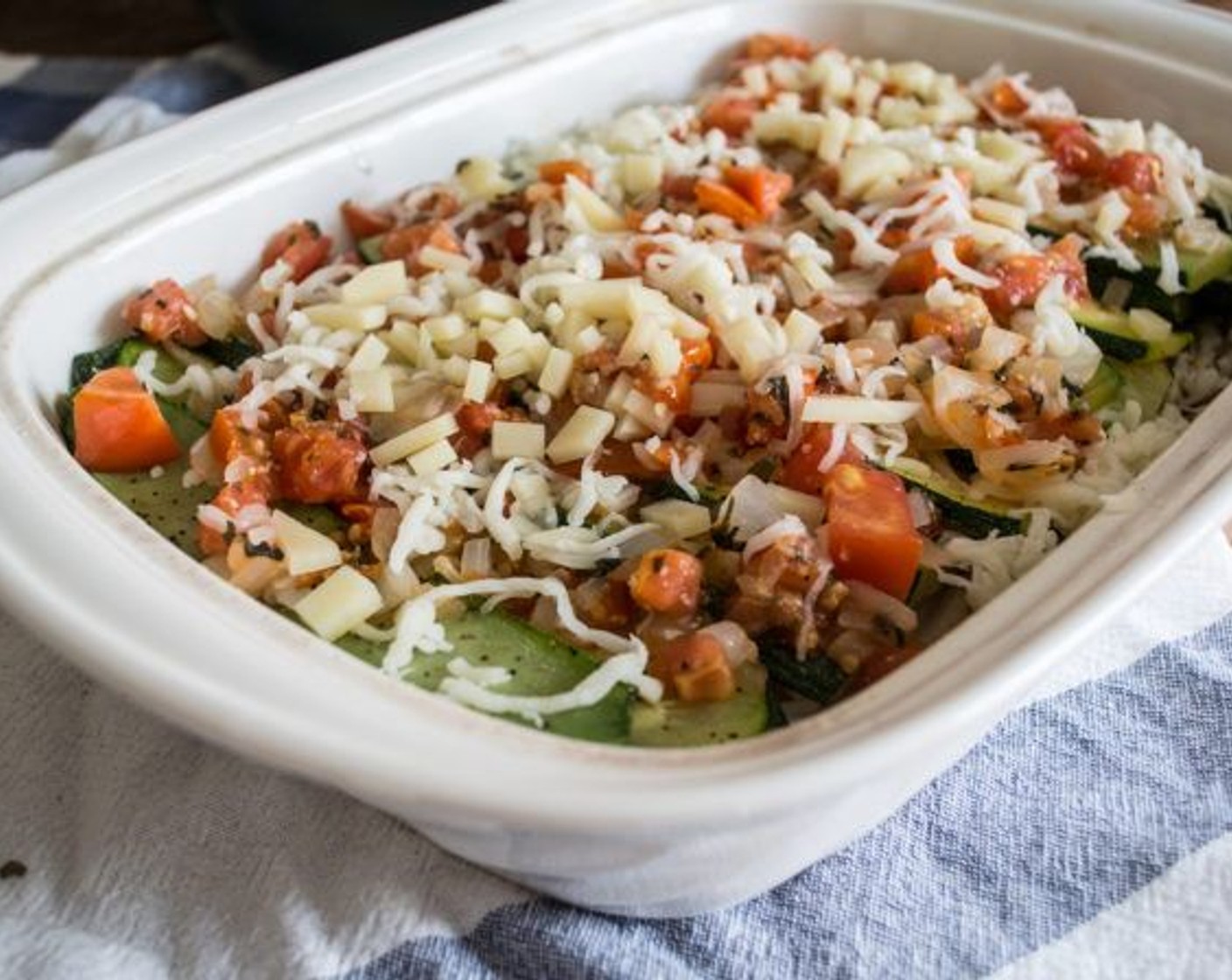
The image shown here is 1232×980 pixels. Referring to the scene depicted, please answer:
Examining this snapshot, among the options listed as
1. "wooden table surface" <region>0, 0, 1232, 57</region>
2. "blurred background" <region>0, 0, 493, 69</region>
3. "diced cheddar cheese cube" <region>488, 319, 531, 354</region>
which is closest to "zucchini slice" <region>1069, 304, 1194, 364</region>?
"diced cheddar cheese cube" <region>488, 319, 531, 354</region>

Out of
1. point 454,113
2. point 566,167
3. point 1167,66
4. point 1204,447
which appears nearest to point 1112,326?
point 1204,447

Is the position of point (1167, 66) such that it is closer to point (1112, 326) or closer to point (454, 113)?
point (1112, 326)

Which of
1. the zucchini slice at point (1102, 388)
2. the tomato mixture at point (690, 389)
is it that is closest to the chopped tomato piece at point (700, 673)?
the tomato mixture at point (690, 389)

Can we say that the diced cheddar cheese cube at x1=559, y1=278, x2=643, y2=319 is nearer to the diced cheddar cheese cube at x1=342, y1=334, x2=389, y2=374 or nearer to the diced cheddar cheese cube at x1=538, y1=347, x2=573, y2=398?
the diced cheddar cheese cube at x1=538, y1=347, x2=573, y2=398

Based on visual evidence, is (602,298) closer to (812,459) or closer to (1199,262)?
(812,459)

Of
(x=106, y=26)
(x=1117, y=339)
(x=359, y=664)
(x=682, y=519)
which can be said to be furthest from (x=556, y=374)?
(x=106, y=26)

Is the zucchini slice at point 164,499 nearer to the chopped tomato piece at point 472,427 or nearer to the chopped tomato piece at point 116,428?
the chopped tomato piece at point 116,428
